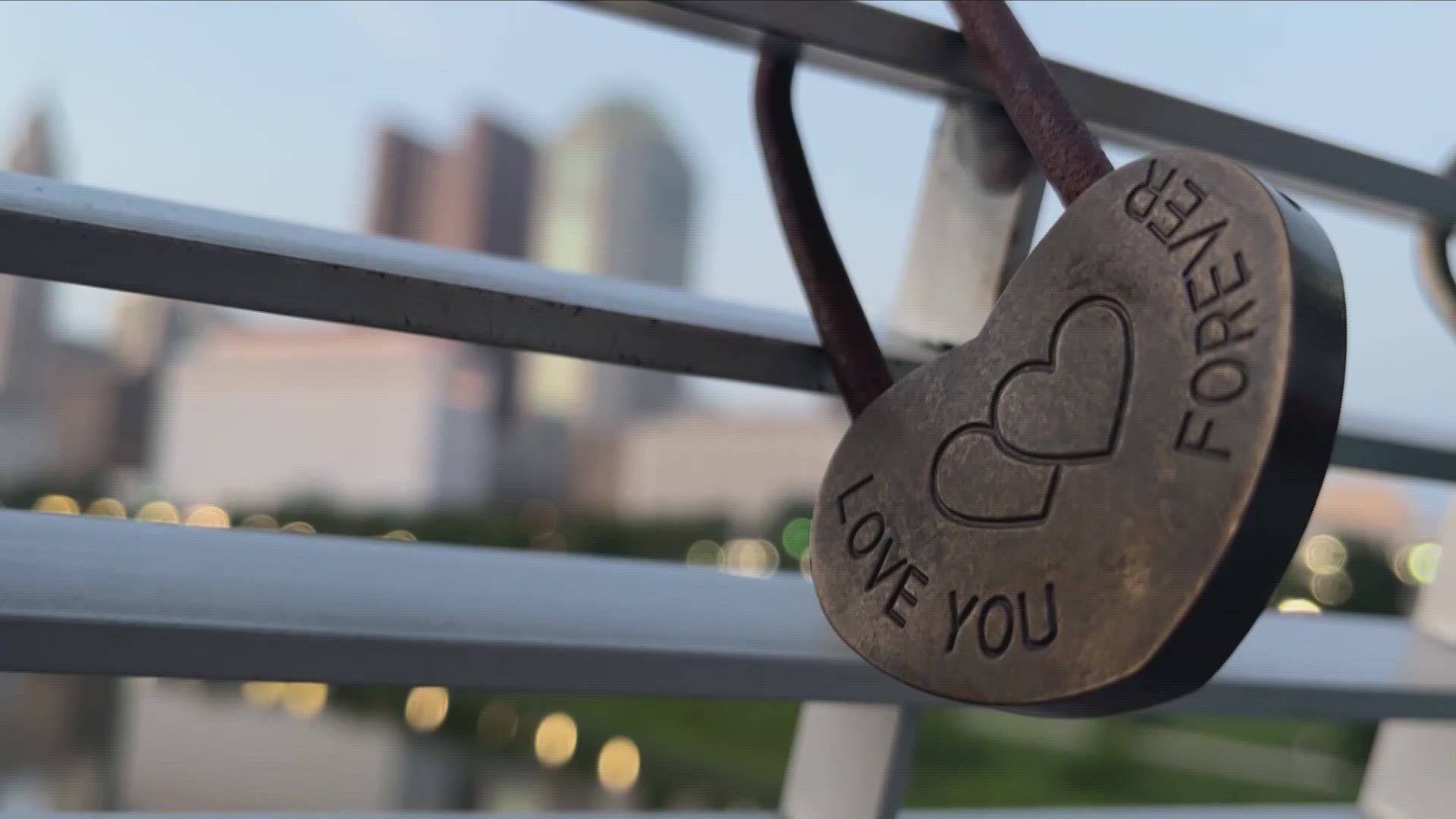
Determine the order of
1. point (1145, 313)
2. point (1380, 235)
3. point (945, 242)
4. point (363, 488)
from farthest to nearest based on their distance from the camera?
1. point (363, 488)
2. point (1380, 235)
3. point (945, 242)
4. point (1145, 313)

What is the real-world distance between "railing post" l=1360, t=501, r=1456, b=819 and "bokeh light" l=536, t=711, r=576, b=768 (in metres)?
11.4

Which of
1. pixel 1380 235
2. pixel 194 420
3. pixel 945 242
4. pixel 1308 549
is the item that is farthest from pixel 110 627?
pixel 194 420

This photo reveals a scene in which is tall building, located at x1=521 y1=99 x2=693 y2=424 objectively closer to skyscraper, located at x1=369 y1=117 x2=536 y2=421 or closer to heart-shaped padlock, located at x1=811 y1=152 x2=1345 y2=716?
skyscraper, located at x1=369 y1=117 x2=536 y2=421

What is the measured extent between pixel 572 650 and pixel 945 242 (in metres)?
0.23

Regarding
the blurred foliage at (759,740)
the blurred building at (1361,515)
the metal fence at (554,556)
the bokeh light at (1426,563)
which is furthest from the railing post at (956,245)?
the blurred foliage at (759,740)

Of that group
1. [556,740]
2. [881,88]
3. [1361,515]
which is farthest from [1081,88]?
[556,740]

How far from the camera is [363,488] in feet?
47.6

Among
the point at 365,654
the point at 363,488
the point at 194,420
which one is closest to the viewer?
the point at 365,654

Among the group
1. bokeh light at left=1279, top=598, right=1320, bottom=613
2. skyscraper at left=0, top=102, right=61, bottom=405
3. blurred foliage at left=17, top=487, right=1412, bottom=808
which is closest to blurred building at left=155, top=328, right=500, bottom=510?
blurred foliage at left=17, top=487, right=1412, bottom=808

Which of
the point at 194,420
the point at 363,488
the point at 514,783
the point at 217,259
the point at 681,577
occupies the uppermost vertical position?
the point at 217,259

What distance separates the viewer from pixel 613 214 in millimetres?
14383

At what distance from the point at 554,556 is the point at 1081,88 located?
287mm

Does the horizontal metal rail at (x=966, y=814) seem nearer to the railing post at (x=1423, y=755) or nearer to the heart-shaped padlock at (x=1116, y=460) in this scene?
the railing post at (x=1423, y=755)

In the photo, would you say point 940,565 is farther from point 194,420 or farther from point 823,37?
point 194,420
